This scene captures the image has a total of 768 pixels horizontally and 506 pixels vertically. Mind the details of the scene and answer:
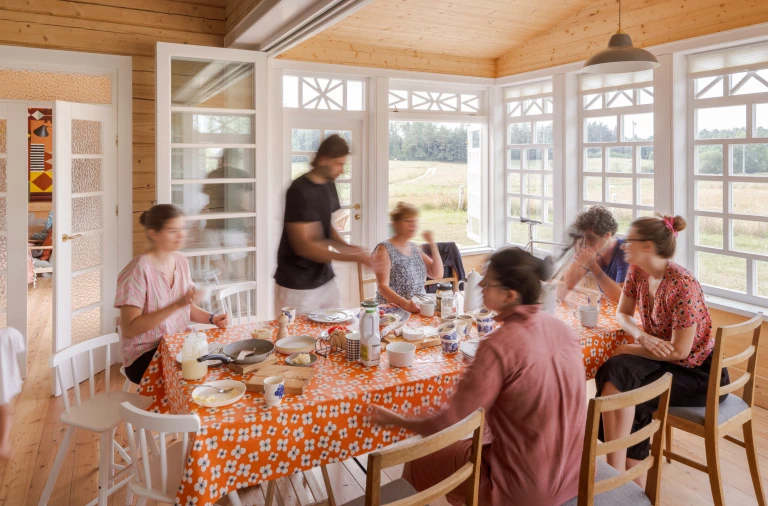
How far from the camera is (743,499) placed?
2590mm

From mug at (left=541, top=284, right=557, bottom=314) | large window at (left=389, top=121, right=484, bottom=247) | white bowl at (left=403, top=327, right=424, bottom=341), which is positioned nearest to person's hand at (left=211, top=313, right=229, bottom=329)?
white bowl at (left=403, top=327, right=424, bottom=341)

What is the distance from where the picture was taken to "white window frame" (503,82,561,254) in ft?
18.0

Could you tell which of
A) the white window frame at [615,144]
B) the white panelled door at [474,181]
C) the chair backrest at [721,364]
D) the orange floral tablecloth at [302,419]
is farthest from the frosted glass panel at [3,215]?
the white window frame at [615,144]

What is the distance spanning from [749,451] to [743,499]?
1.08ft

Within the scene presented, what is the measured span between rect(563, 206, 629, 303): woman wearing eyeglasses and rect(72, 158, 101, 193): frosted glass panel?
323 centimetres

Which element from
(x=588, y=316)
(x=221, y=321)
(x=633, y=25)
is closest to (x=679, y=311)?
(x=588, y=316)

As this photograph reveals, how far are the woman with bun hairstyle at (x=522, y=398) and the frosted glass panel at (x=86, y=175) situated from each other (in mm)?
3239

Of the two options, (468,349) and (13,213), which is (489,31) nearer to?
(468,349)

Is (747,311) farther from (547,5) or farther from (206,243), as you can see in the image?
(206,243)

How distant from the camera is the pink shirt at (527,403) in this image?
161cm

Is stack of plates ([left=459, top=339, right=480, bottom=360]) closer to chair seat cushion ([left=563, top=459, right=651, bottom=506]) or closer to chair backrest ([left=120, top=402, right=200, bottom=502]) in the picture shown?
chair seat cushion ([left=563, top=459, right=651, bottom=506])

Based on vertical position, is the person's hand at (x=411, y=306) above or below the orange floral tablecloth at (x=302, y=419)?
above

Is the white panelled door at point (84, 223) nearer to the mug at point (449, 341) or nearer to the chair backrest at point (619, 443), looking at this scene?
the mug at point (449, 341)

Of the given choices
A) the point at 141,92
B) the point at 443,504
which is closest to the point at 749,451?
the point at 443,504
